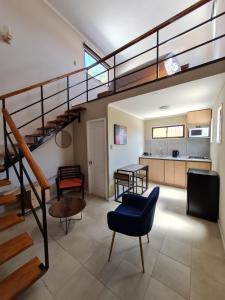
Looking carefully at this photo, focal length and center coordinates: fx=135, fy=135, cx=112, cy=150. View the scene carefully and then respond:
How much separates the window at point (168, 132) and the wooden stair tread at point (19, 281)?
15.8ft

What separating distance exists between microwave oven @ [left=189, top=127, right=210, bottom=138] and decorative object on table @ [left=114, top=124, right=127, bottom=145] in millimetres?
2071

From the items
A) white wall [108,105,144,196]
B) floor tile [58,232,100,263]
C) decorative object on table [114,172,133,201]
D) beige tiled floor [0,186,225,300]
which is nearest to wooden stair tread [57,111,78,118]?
white wall [108,105,144,196]

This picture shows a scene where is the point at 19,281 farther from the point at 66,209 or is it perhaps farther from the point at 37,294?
the point at 66,209

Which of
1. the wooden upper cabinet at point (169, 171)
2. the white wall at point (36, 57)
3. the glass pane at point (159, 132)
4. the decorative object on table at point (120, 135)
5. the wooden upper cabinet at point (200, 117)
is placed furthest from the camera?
the glass pane at point (159, 132)

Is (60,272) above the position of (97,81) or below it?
below

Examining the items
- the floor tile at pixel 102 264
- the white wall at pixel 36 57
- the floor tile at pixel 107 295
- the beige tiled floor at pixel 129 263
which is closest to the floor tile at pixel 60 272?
the beige tiled floor at pixel 129 263

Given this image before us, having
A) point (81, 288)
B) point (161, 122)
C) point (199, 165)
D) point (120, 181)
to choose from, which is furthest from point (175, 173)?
point (81, 288)

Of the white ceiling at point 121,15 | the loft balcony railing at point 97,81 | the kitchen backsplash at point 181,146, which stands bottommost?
the kitchen backsplash at point 181,146

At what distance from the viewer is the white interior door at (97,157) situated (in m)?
3.53

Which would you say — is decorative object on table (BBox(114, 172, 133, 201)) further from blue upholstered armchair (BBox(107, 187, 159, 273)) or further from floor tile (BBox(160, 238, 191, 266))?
blue upholstered armchair (BBox(107, 187, 159, 273))

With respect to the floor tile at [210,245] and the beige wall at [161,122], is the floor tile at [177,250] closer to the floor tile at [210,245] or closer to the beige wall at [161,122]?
the floor tile at [210,245]

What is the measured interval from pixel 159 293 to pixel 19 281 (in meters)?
1.32

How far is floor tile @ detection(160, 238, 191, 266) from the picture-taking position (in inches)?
67.4

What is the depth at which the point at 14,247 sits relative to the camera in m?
1.36
